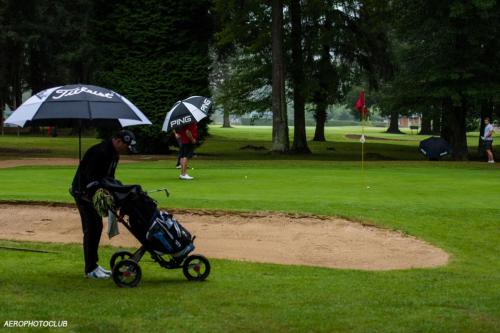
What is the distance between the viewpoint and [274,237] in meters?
12.3

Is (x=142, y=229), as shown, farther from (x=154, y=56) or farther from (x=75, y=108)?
(x=154, y=56)

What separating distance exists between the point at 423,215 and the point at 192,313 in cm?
771

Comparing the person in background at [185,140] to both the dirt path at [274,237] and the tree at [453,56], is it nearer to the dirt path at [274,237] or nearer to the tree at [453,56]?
the dirt path at [274,237]

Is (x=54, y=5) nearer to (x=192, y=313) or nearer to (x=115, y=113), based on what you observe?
(x=115, y=113)

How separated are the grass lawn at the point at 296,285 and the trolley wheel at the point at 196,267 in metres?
0.14

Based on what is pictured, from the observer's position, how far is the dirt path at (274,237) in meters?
11.0

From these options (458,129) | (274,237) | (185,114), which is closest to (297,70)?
(458,129)

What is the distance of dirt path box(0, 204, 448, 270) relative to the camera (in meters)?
11.0

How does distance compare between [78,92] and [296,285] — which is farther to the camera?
[78,92]

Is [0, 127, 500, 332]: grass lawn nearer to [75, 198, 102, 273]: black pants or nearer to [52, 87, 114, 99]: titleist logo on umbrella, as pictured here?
[75, 198, 102, 273]: black pants

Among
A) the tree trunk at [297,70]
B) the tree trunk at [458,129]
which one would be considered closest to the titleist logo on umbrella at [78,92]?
the tree trunk at [458,129]

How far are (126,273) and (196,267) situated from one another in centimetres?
89

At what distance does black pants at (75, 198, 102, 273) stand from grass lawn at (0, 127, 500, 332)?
30 cm

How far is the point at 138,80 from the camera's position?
125 feet
